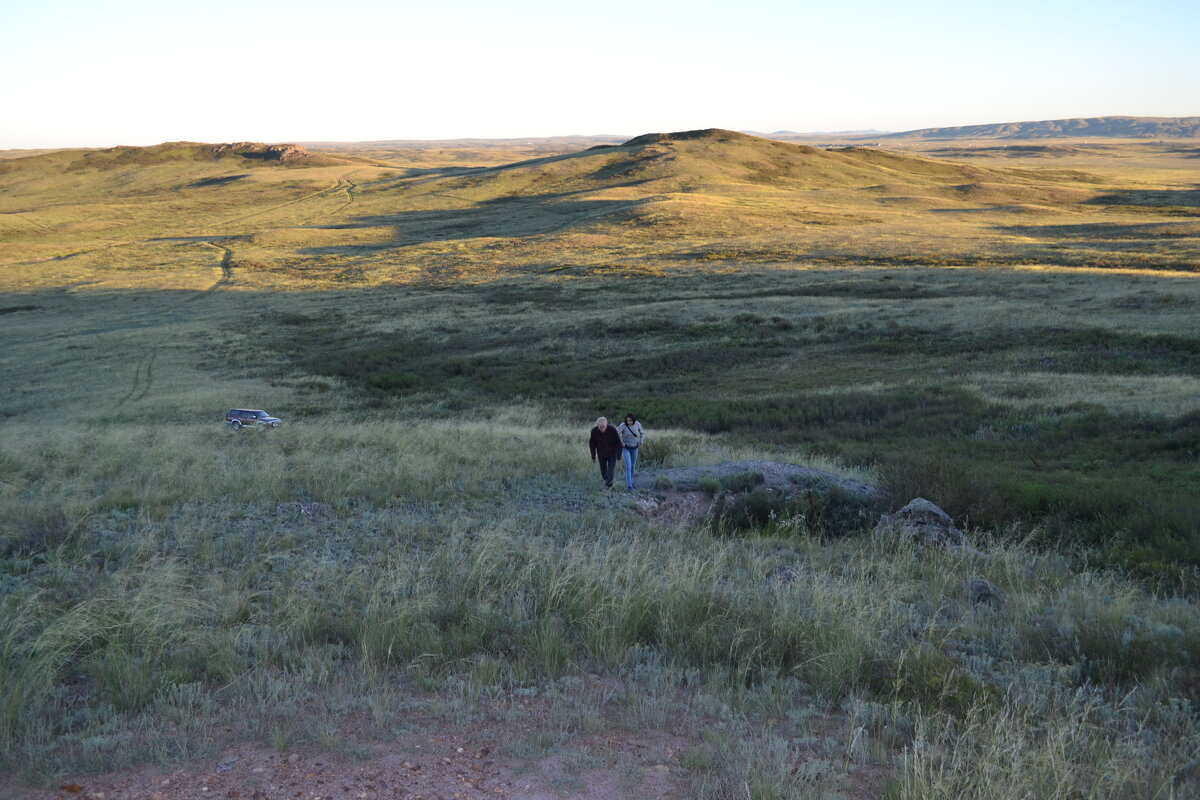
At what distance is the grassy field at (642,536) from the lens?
4605mm

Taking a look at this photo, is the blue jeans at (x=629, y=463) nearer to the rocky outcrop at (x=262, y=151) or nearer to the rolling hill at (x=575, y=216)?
the rolling hill at (x=575, y=216)

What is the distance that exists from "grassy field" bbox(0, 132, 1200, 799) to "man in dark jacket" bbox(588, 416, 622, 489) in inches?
17.9

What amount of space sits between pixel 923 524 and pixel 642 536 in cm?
341

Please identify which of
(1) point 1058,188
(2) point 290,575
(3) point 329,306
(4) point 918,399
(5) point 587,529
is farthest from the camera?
(1) point 1058,188

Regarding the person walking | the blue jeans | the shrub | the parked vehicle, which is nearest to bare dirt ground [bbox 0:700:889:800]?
the shrub

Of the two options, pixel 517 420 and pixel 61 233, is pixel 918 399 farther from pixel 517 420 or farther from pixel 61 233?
pixel 61 233

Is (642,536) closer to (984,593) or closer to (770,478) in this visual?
(984,593)

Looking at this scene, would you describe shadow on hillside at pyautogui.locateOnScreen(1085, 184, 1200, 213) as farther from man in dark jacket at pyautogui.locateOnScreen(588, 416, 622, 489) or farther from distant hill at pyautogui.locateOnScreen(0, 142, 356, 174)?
distant hill at pyautogui.locateOnScreen(0, 142, 356, 174)

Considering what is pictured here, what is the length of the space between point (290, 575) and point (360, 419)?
1861 centimetres

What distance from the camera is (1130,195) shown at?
319ft

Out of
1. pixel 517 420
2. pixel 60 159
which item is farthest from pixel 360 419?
pixel 60 159

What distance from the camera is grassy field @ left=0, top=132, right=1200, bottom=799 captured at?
181 inches

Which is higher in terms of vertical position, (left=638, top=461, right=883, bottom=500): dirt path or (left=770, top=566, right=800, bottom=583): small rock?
(left=770, top=566, right=800, bottom=583): small rock

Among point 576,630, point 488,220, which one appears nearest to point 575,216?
point 488,220
